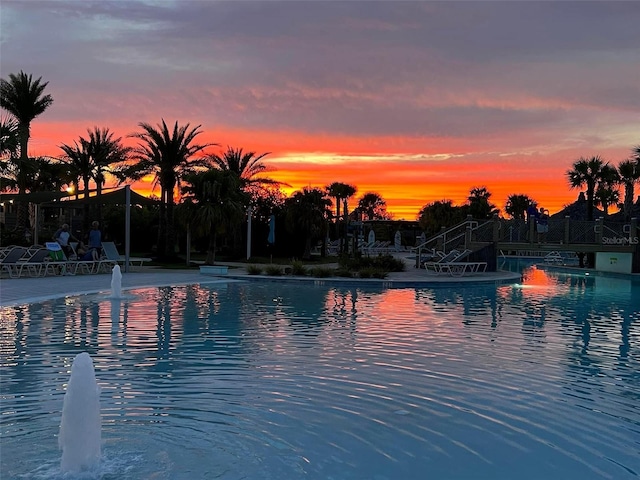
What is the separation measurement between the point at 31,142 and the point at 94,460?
31025 millimetres

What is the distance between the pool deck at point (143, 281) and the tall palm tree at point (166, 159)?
587cm

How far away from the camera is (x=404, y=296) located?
15883 millimetres

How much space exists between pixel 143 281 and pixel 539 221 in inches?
651

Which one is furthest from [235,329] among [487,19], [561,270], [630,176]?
[630,176]

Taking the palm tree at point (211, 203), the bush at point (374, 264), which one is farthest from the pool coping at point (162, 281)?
the palm tree at point (211, 203)

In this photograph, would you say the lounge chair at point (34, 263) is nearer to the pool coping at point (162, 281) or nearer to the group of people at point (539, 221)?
the pool coping at point (162, 281)

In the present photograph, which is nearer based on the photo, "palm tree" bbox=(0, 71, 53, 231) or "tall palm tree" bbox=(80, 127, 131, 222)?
"palm tree" bbox=(0, 71, 53, 231)

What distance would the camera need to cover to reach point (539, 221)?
25.2 meters

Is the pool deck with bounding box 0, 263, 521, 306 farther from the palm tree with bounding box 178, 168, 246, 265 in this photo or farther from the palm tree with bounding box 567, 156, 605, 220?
the palm tree with bounding box 567, 156, 605, 220

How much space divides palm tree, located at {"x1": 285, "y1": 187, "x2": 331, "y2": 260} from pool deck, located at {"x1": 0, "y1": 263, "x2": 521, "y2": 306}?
40.6ft

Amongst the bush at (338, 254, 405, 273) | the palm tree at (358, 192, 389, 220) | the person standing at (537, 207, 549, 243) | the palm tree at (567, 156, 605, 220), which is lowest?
the bush at (338, 254, 405, 273)

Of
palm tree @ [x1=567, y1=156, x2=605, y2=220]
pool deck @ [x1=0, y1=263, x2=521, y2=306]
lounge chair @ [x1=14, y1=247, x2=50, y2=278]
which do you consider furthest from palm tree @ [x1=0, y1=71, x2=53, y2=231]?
palm tree @ [x1=567, y1=156, x2=605, y2=220]

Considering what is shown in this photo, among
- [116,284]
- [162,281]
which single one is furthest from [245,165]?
[116,284]

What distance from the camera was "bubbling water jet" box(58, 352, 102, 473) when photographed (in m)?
4.11
